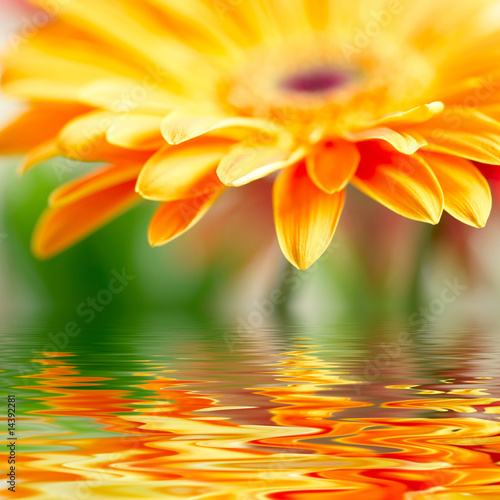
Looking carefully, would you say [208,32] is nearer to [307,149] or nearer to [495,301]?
[307,149]

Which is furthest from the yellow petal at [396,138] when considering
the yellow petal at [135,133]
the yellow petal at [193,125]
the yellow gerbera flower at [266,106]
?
the yellow petal at [135,133]

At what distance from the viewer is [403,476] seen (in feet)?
1.32

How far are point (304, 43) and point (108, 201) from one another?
0.33 metres

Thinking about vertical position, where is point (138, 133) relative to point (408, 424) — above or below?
above

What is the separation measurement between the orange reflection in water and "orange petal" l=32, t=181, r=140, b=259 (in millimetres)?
A: 303

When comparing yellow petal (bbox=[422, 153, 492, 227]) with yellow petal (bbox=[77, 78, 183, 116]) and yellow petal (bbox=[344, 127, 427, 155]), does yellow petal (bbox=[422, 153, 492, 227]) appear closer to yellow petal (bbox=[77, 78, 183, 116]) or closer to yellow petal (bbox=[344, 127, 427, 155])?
yellow petal (bbox=[344, 127, 427, 155])

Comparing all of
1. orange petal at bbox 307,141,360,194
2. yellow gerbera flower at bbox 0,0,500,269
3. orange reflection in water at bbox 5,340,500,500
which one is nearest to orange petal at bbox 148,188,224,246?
yellow gerbera flower at bbox 0,0,500,269

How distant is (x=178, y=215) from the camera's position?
80 cm

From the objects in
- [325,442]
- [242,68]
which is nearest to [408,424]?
[325,442]

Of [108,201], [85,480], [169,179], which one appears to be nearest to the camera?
[85,480]

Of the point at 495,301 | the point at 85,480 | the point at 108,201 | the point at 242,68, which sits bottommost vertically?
the point at 85,480

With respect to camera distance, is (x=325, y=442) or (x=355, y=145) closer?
(x=325, y=442)

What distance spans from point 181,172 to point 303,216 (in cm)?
13

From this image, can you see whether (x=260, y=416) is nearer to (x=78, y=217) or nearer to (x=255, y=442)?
(x=255, y=442)
